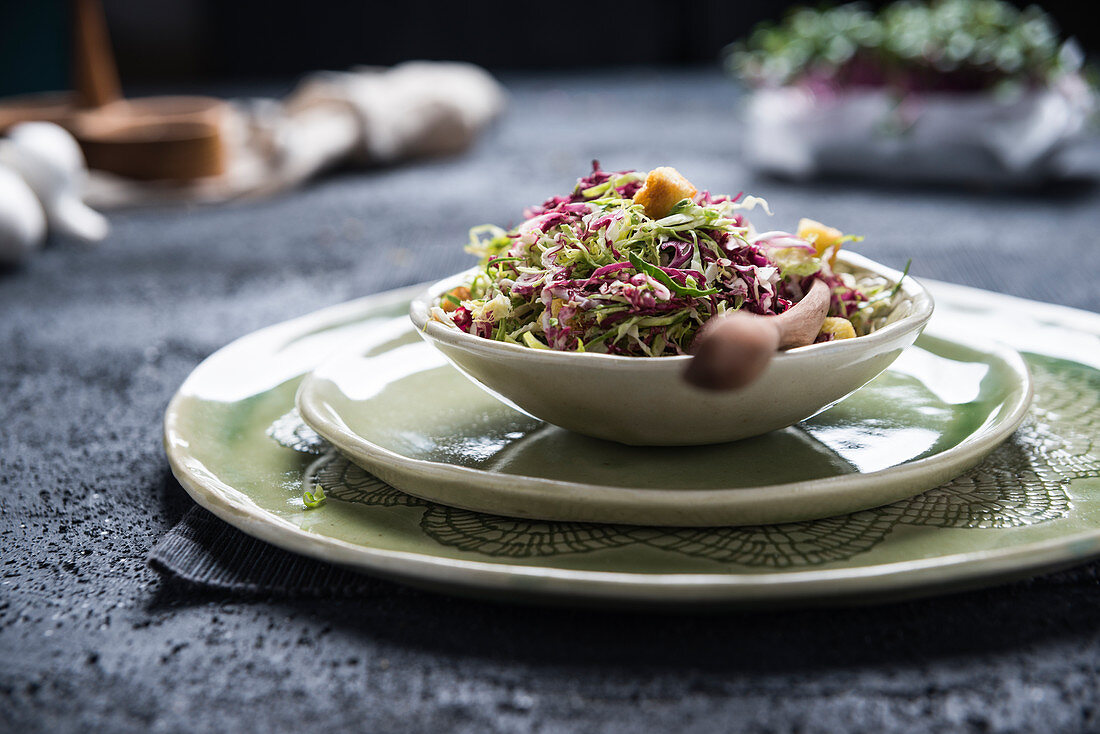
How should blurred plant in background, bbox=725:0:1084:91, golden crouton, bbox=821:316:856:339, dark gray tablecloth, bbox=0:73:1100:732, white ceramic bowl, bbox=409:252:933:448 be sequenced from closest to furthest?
dark gray tablecloth, bbox=0:73:1100:732
white ceramic bowl, bbox=409:252:933:448
golden crouton, bbox=821:316:856:339
blurred plant in background, bbox=725:0:1084:91

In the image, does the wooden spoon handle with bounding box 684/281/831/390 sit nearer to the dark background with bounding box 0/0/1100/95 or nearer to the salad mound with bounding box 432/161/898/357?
the salad mound with bounding box 432/161/898/357

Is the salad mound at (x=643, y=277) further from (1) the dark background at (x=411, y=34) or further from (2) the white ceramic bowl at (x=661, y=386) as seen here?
(1) the dark background at (x=411, y=34)

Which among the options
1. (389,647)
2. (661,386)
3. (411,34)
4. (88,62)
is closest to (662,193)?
(661,386)

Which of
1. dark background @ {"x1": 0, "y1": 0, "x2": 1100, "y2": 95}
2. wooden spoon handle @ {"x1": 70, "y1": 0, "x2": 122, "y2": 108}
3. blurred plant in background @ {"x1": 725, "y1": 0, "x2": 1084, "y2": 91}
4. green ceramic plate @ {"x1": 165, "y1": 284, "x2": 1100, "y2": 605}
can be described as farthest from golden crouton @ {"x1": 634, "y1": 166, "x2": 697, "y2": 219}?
dark background @ {"x1": 0, "y1": 0, "x2": 1100, "y2": 95}

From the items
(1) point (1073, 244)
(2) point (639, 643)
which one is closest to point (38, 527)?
(2) point (639, 643)

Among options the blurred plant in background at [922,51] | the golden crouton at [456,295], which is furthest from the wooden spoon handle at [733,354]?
the blurred plant in background at [922,51]

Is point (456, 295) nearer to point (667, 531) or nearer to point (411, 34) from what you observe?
point (667, 531)
